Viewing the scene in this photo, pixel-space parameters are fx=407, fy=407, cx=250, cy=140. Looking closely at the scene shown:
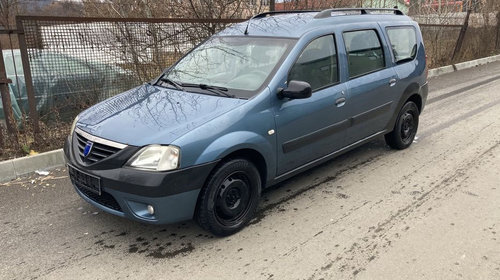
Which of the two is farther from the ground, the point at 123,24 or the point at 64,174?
A: the point at 123,24

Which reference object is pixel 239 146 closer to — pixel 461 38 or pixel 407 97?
pixel 407 97

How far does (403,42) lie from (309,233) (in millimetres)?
3278

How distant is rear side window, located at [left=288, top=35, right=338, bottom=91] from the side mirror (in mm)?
219

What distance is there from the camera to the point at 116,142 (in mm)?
3102

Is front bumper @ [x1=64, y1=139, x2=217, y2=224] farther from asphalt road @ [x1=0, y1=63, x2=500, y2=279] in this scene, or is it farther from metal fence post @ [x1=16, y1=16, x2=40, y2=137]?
metal fence post @ [x1=16, y1=16, x2=40, y2=137]

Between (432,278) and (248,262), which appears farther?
(248,262)

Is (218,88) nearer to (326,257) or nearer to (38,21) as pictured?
(326,257)

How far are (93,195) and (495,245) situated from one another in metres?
3.28

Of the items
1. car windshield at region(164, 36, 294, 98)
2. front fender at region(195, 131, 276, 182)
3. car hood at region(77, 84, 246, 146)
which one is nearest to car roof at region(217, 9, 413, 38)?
car windshield at region(164, 36, 294, 98)

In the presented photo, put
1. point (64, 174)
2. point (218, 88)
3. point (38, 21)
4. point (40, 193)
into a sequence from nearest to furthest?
point (218, 88) < point (40, 193) < point (64, 174) < point (38, 21)

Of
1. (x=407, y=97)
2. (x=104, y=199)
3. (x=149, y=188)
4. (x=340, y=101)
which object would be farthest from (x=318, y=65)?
(x=104, y=199)

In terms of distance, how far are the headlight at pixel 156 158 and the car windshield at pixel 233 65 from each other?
0.93 meters

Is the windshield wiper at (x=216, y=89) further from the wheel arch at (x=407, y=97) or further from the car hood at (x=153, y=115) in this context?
the wheel arch at (x=407, y=97)

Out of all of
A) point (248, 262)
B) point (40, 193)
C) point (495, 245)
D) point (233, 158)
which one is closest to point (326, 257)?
point (248, 262)
